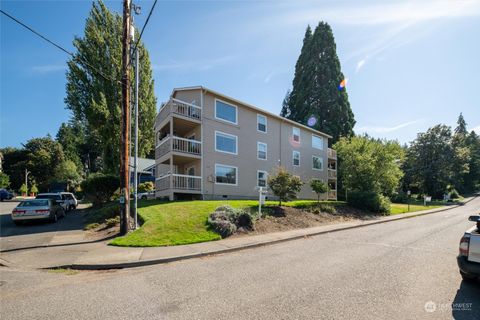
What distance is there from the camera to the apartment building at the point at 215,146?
759 inches

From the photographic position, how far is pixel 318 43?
44.3m

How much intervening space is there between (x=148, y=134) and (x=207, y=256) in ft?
79.1

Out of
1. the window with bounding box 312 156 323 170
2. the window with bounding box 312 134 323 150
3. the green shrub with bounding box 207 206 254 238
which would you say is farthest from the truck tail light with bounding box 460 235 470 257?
the window with bounding box 312 134 323 150

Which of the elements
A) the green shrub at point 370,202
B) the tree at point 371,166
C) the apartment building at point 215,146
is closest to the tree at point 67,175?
the apartment building at point 215,146

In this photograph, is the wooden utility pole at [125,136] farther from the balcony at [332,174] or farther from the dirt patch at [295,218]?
the balcony at [332,174]

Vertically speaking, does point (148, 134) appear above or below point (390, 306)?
above

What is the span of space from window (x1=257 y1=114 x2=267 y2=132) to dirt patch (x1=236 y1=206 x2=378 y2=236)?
8804mm

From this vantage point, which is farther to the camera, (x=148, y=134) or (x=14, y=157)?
(x=14, y=157)

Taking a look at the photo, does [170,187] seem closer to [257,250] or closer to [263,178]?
[263,178]

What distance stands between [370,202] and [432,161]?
38016mm

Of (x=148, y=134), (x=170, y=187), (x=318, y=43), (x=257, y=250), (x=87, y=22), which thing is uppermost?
(x=318, y=43)

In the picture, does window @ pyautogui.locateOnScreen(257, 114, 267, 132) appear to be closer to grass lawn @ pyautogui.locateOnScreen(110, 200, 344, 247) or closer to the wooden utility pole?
grass lawn @ pyautogui.locateOnScreen(110, 200, 344, 247)

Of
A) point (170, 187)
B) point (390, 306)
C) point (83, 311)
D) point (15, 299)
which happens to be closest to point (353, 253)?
point (390, 306)

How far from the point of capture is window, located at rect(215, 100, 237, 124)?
69.1 ft
